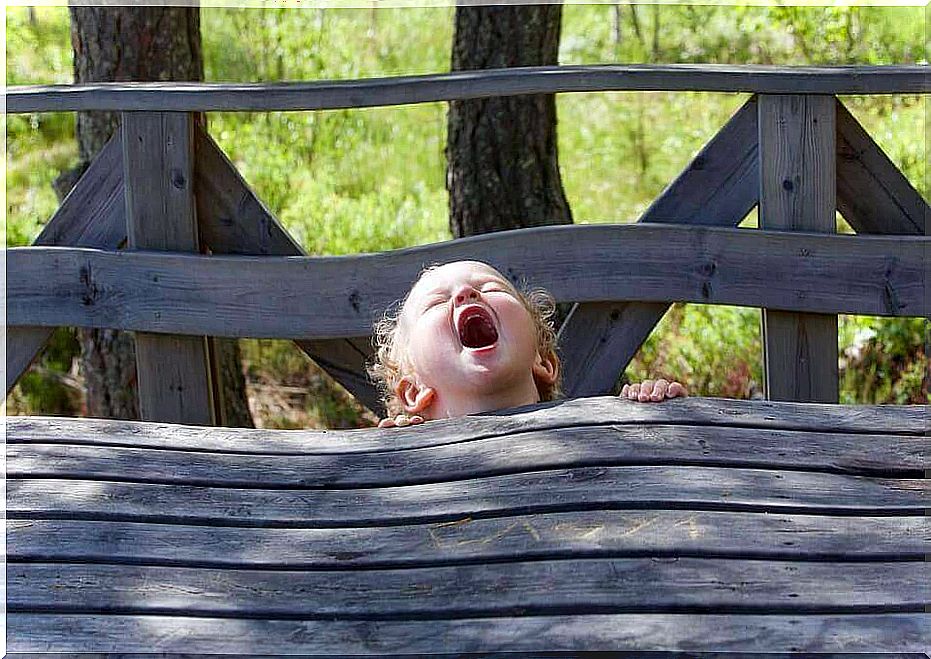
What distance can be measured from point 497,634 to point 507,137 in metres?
3.62

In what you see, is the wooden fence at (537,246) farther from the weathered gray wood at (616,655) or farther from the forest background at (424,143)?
the forest background at (424,143)

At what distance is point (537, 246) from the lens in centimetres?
326

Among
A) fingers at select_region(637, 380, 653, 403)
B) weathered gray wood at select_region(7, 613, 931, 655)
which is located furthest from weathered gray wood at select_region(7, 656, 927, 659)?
fingers at select_region(637, 380, 653, 403)

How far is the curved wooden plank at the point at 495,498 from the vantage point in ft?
6.49

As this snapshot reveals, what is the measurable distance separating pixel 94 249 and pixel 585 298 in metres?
1.42

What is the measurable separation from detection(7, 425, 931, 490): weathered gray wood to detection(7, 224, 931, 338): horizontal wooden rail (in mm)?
989

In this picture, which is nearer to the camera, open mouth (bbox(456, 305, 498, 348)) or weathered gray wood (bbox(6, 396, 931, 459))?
weathered gray wood (bbox(6, 396, 931, 459))

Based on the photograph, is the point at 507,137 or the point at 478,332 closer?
the point at 478,332

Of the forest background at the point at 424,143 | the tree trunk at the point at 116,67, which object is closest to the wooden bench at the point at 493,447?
the tree trunk at the point at 116,67

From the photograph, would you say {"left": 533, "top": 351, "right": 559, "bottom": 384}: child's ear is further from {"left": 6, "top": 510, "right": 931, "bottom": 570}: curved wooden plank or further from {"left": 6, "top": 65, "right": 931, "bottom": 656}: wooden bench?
{"left": 6, "top": 510, "right": 931, "bottom": 570}: curved wooden plank

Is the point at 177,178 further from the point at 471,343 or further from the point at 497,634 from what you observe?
the point at 497,634

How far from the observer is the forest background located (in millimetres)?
6223

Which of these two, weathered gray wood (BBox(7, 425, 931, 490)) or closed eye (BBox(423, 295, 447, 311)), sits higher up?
closed eye (BBox(423, 295, 447, 311))

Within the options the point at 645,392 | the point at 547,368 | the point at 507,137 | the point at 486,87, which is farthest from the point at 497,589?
the point at 507,137
